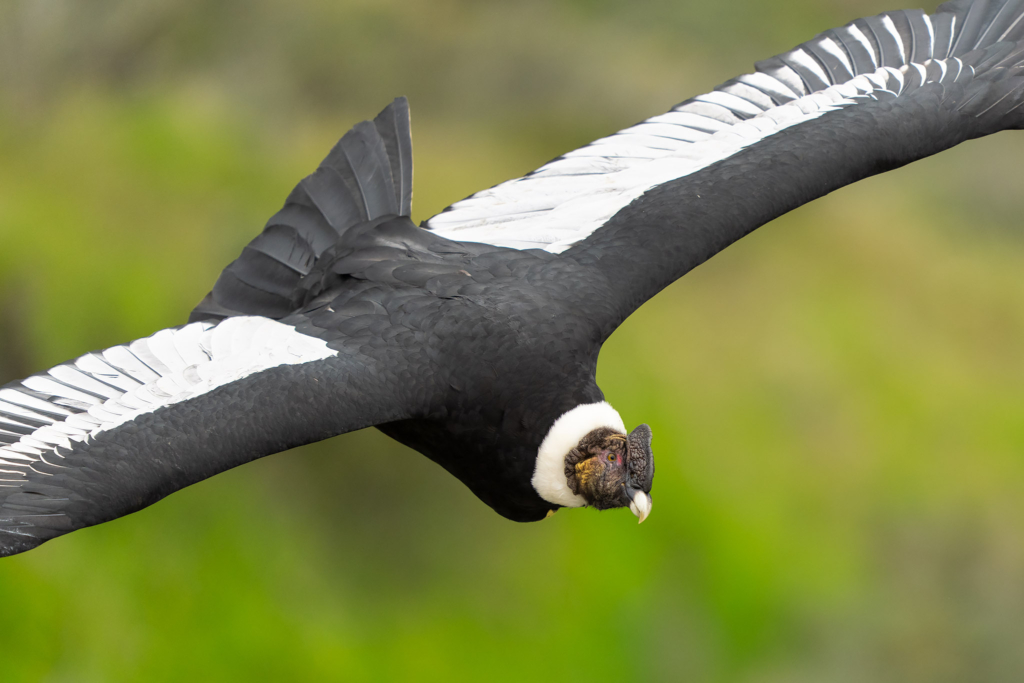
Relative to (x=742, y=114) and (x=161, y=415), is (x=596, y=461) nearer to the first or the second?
(x=161, y=415)

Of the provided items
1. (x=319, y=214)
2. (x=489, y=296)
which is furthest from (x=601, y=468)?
(x=319, y=214)

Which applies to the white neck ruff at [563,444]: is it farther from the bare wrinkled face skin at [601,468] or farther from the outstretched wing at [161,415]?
the outstretched wing at [161,415]

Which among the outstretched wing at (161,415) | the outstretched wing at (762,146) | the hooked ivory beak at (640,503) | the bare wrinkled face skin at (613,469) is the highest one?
the outstretched wing at (762,146)

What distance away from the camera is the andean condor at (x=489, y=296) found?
439cm

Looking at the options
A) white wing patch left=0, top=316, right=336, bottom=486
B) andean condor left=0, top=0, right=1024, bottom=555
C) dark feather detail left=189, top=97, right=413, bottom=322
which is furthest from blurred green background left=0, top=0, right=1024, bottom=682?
white wing patch left=0, top=316, right=336, bottom=486

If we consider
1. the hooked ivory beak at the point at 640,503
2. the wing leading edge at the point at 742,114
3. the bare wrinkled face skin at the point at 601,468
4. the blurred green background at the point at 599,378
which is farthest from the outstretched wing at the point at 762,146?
the blurred green background at the point at 599,378

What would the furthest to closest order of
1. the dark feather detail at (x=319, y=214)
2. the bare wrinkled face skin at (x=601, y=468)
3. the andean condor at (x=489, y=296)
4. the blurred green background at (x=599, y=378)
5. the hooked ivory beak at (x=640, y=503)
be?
the blurred green background at (x=599, y=378)
the dark feather detail at (x=319, y=214)
the bare wrinkled face skin at (x=601, y=468)
the hooked ivory beak at (x=640, y=503)
the andean condor at (x=489, y=296)

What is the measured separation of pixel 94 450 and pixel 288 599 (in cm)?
584

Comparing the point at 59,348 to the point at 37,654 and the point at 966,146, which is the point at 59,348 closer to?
the point at 37,654

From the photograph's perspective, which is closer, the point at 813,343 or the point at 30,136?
the point at 30,136

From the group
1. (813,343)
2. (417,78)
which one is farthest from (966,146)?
(417,78)

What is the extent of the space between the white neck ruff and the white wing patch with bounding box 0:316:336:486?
1083mm

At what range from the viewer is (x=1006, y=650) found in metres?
11.9

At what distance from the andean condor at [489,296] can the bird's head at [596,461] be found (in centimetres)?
1
